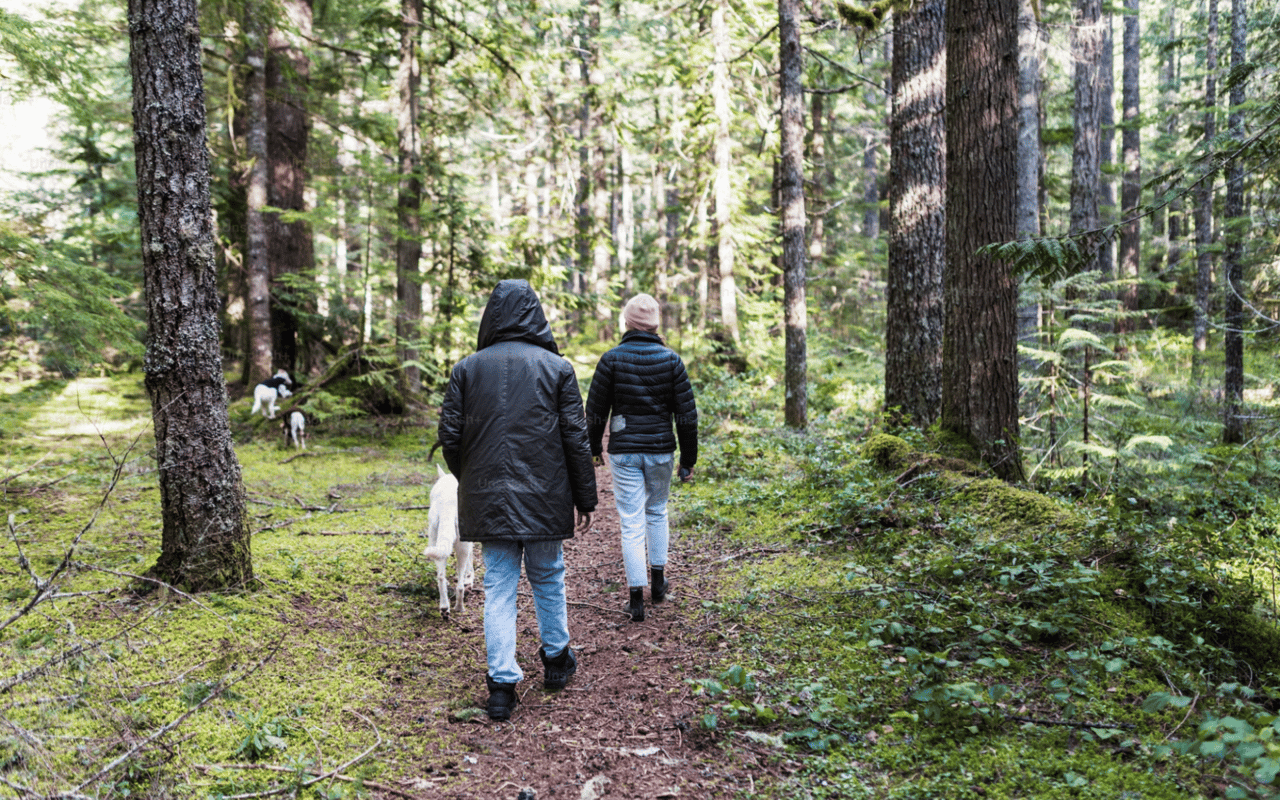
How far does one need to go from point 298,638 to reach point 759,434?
26.0 feet

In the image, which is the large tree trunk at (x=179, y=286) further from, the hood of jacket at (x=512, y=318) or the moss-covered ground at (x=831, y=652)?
the hood of jacket at (x=512, y=318)

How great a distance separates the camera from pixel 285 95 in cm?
1227

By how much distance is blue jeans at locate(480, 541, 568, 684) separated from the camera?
12.3 ft

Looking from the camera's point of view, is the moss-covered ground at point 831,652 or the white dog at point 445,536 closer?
the moss-covered ground at point 831,652

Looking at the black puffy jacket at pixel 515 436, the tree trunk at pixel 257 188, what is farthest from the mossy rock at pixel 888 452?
the tree trunk at pixel 257 188

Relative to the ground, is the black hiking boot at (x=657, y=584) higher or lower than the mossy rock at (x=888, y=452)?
lower

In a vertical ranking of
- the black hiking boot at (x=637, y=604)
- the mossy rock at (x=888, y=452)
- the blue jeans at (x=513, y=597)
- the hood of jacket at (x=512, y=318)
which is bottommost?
the black hiking boot at (x=637, y=604)

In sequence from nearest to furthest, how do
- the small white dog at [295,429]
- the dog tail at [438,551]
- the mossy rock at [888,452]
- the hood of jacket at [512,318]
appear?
the hood of jacket at [512,318] → the dog tail at [438,551] → the mossy rock at [888,452] → the small white dog at [295,429]

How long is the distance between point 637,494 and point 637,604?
2.55 feet

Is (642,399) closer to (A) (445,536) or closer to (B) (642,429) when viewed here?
(B) (642,429)

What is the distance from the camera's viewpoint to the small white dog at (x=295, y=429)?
10.7m

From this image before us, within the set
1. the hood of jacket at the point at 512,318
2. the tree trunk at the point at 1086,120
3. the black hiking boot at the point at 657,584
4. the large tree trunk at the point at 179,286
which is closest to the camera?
the hood of jacket at the point at 512,318

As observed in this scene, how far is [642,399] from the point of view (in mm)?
5059

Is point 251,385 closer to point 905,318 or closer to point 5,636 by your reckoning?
point 5,636
